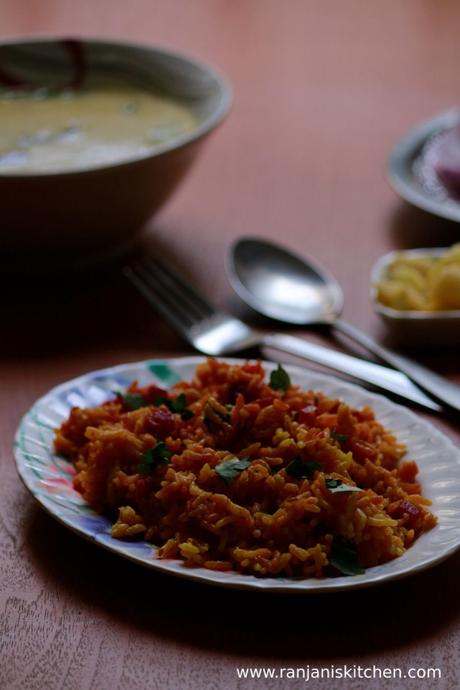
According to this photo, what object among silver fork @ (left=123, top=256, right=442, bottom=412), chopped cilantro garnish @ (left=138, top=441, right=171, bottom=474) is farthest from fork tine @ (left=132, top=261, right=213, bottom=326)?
chopped cilantro garnish @ (left=138, top=441, right=171, bottom=474)

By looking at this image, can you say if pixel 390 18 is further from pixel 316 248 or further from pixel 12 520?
pixel 12 520

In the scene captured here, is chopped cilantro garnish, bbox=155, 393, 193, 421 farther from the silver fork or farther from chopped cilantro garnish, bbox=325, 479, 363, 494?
the silver fork

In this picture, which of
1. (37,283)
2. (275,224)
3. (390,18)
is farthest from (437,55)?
(37,283)

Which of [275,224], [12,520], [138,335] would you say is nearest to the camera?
[12,520]

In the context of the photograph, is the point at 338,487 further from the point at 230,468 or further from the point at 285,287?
the point at 285,287

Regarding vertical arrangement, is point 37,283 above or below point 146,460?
below

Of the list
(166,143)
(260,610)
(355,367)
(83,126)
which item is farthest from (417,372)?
(83,126)
